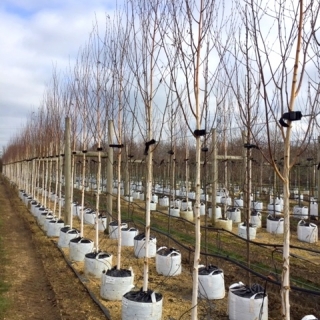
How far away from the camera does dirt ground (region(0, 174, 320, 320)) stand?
378 cm

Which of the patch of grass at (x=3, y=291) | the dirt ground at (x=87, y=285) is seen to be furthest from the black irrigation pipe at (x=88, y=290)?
the patch of grass at (x=3, y=291)

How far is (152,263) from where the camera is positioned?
5715 millimetres

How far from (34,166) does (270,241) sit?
326 inches

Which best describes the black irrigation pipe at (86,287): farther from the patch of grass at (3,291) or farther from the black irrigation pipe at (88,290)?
the patch of grass at (3,291)

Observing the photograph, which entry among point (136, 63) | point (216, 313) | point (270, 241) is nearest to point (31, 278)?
point (216, 313)

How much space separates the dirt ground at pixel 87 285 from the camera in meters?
3.78

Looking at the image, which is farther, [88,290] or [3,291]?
[3,291]

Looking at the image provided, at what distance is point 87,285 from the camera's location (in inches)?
179

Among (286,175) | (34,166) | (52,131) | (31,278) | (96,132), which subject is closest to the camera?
(286,175)

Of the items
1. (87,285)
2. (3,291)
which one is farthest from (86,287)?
(3,291)

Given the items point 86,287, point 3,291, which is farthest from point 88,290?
point 3,291

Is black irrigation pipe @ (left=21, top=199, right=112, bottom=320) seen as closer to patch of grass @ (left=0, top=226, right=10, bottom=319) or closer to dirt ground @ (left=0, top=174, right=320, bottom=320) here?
dirt ground @ (left=0, top=174, right=320, bottom=320)

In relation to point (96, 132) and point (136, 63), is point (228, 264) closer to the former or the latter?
point (96, 132)

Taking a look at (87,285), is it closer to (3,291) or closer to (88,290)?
(88,290)
